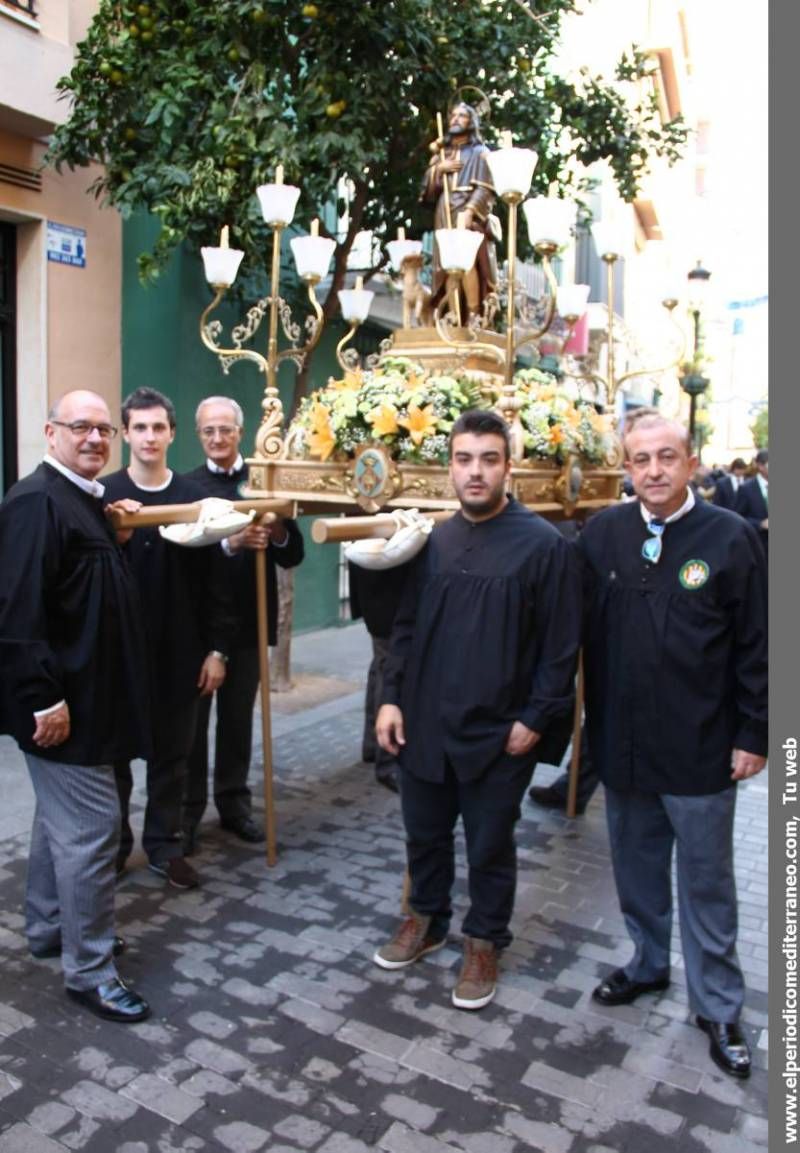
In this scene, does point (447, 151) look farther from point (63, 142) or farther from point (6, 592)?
point (6, 592)

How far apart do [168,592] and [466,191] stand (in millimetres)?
2937

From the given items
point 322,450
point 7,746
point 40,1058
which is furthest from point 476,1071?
point 7,746

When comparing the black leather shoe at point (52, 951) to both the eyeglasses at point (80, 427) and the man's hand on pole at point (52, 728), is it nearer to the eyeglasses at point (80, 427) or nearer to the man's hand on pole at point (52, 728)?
the man's hand on pole at point (52, 728)

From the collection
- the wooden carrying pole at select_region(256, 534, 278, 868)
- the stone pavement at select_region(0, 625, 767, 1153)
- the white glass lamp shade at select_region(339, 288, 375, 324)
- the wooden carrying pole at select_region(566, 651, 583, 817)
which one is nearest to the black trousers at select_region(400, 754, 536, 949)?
the stone pavement at select_region(0, 625, 767, 1153)

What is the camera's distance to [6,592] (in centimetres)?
317

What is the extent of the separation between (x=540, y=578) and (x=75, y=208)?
19.2 feet

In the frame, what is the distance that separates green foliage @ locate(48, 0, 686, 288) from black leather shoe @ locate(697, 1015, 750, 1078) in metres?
5.44

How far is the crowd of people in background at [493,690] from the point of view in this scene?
3.20 meters

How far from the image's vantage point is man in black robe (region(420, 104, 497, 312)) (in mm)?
5539

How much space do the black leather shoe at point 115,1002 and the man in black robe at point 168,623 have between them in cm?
92

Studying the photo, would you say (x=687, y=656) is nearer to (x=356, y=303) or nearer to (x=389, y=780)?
(x=389, y=780)

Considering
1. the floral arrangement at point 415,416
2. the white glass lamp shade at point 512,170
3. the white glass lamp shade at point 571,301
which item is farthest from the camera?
the white glass lamp shade at point 571,301

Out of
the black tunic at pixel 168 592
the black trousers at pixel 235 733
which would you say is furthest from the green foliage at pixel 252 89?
the black trousers at pixel 235 733

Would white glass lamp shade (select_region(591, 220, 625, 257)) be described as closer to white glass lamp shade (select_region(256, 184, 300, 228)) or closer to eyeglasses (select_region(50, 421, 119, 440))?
white glass lamp shade (select_region(256, 184, 300, 228))
